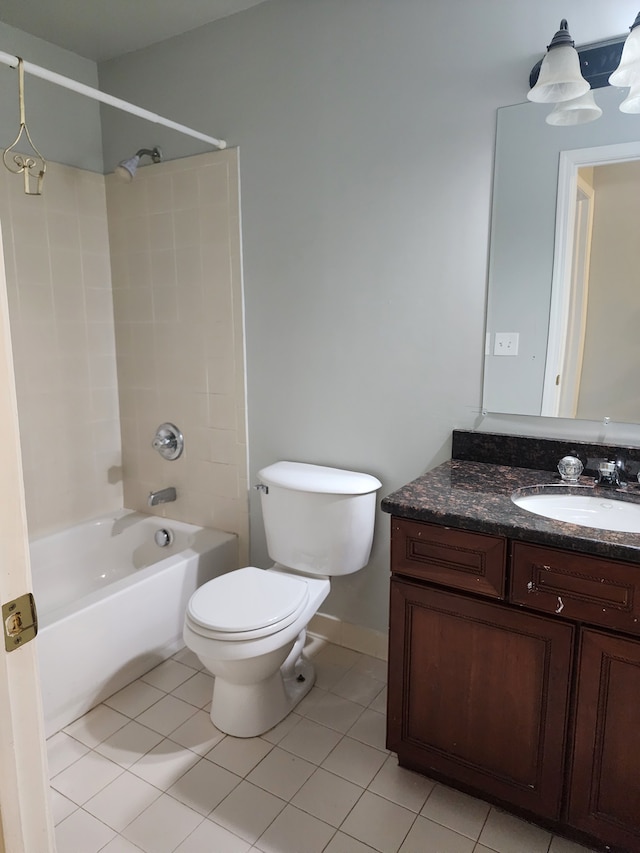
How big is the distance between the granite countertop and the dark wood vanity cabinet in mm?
35

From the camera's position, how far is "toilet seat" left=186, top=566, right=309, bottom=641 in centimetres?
170

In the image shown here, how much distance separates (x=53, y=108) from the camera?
7.91 ft

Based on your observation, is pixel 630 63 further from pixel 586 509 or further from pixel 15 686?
pixel 15 686

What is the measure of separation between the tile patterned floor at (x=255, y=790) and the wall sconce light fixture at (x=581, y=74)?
1915 mm

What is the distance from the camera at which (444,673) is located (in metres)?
1.51

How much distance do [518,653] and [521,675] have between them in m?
0.06

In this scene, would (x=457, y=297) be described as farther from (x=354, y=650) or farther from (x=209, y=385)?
(x=354, y=650)

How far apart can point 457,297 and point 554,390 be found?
431 mm

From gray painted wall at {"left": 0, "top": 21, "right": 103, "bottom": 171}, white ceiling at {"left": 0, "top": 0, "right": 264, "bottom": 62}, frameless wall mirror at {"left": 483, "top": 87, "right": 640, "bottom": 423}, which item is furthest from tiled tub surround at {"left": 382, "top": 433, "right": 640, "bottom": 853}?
gray painted wall at {"left": 0, "top": 21, "right": 103, "bottom": 171}

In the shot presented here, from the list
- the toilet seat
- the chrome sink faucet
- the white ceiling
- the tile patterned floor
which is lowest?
the tile patterned floor

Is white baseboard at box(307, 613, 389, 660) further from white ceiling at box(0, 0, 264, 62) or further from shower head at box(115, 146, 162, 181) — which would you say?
white ceiling at box(0, 0, 264, 62)

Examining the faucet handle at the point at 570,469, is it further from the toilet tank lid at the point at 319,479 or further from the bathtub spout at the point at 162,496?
the bathtub spout at the point at 162,496

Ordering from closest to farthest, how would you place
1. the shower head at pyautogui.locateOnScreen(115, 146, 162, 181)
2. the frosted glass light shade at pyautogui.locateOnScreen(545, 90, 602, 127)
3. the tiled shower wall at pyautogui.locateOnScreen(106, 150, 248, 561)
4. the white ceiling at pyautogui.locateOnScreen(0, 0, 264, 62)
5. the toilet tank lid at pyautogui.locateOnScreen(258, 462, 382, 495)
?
the frosted glass light shade at pyautogui.locateOnScreen(545, 90, 602, 127), the toilet tank lid at pyautogui.locateOnScreen(258, 462, 382, 495), the white ceiling at pyautogui.locateOnScreen(0, 0, 264, 62), the shower head at pyautogui.locateOnScreen(115, 146, 162, 181), the tiled shower wall at pyautogui.locateOnScreen(106, 150, 248, 561)

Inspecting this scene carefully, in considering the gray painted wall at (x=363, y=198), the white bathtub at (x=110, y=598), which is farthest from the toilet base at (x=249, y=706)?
the gray painted wall at (x=363, y=198)
